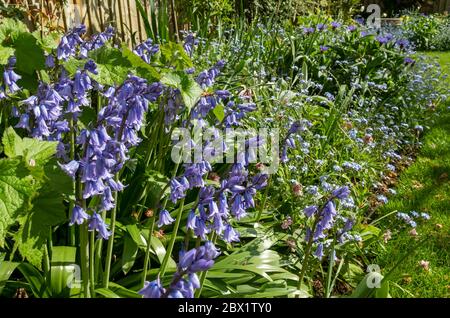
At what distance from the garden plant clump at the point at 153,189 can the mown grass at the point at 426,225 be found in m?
0.13

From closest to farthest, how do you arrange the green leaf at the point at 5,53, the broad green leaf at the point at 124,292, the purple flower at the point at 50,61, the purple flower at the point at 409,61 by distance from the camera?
the green leaf at the point at 5,53, the broad green leaf at the point at 124,292, the purple flower at the point at 50,61, the purple flower at the point at 409,61

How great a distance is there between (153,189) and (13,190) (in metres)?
1.18

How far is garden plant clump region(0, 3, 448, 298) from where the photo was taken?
1.69 metres

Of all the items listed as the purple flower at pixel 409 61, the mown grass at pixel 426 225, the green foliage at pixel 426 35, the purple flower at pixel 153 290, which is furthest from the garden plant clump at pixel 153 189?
the green foliage at pixel 426 35

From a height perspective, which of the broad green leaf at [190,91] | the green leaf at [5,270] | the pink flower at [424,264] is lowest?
the pink flower at [424,264]

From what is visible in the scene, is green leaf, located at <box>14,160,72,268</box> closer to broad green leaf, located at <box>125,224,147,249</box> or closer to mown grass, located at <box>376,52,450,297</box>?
broad green leaf, located at <box>125,224,147,249</box>

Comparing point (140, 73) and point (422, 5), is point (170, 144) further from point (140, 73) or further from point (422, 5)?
point (422, 5)

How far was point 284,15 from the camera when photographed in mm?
9633

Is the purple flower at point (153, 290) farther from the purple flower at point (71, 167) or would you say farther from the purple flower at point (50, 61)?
the purple flower at point (50, 61)

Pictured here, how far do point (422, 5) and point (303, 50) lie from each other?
1701 cm

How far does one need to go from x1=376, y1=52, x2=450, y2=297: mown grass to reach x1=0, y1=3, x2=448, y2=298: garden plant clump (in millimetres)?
129

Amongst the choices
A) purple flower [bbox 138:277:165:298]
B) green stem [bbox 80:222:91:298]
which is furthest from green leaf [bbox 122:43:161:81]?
purple flower [bbox 138:277:165:298]

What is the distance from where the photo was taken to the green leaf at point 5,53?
1887 millimetres
